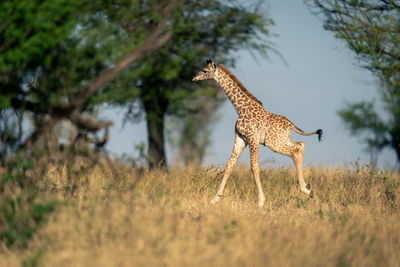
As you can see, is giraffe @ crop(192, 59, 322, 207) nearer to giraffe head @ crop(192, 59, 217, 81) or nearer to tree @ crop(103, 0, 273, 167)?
giraffe head @ crop(192, 59, 217, 81)

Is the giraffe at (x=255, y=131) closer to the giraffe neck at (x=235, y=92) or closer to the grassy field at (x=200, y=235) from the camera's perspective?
the giraffe neck at (x=235, y=92)

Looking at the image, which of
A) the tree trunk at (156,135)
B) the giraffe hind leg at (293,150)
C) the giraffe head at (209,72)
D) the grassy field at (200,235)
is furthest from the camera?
the tree trunk at (156,135)

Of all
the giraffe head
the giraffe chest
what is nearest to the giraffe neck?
the giraffe head

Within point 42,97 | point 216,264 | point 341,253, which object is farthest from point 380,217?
point 42,97

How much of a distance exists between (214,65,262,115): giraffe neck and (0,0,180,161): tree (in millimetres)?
2489

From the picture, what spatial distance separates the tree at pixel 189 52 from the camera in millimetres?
15234

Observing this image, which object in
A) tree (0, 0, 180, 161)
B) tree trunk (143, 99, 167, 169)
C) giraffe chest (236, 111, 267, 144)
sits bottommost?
tree trunk (143, 99, 167, 169)

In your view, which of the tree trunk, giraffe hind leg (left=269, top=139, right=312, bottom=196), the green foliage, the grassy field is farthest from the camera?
the tree trunk

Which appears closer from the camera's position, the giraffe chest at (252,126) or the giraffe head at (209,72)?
the giraffe chest at (252,126)

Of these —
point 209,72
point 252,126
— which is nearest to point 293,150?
point 252,126

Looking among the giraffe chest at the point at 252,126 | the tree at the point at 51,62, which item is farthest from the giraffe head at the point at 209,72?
the tree at the point at 51,62

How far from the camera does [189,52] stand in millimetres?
15141

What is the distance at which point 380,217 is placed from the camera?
10.1 metres

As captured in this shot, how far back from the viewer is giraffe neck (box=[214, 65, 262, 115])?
1155cm
